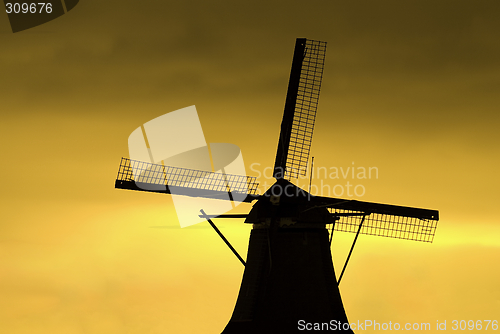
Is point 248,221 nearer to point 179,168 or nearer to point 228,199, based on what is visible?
point 228,199

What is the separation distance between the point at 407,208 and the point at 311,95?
529cm

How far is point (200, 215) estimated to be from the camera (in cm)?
2202

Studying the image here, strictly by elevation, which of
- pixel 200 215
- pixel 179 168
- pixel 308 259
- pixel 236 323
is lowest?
pixel 236 323

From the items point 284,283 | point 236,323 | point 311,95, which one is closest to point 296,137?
point 311,95

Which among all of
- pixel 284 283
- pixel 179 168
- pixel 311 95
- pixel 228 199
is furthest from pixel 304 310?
pixel 311 95

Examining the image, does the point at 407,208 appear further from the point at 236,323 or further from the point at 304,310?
the point at 236,323

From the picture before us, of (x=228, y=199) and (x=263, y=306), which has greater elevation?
(x=228, y=199)

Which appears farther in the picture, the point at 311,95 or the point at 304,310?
the point at 311,95

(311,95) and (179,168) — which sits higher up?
(311,95)

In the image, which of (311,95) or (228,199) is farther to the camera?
(311,95)

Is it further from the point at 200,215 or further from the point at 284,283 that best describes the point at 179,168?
the point at 284,283

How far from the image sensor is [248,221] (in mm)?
21953

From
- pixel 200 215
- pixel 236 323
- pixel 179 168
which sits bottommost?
pixel 236 323

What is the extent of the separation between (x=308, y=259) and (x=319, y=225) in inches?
47.6
